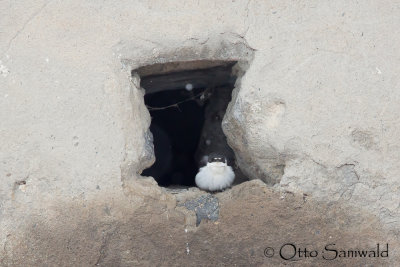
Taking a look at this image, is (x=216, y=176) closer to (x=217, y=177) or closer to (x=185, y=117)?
(x=217, y=177)

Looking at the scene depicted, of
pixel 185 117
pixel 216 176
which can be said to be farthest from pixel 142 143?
pixel 185 117

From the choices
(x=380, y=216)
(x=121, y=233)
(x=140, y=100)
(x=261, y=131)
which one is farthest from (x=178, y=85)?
(x=380, y=216)

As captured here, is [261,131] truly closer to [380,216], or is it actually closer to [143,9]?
[380,216]

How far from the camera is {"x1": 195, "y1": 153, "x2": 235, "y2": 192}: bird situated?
10.1 ft

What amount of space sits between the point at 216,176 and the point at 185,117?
3.99 ft

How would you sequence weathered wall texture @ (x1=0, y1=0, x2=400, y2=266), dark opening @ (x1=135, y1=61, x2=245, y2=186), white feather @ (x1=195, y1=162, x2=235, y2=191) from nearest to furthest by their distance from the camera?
1. weathered wall texture @ (x1=0, y1=0, x2=400, y2=266)
2. white feather @ (x1=195, y1=162, x2=235, y2=191)
3. dark opening @ (x1=135, y1=61, x2=245, y2=186)

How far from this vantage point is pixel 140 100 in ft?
8.41

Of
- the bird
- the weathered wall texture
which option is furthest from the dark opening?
the weathered wall texture

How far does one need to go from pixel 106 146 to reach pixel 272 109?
0.95 m

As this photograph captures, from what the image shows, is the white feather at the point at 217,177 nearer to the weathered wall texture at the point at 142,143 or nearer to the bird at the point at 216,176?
the bird at the point at 216,176

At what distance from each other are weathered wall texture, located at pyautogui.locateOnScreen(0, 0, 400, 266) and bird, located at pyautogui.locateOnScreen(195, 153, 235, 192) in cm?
66

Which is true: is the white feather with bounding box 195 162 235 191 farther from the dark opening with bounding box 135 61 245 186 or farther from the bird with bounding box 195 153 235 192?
the dark opening with bounding box 135 61 245 186

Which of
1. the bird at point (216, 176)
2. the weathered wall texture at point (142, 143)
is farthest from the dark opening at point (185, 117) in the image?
the weathered wall texture at point (142, 143)

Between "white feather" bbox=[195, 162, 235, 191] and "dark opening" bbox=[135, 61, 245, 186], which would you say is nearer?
"white feather" bbox=[195, 162, 235, 191]
